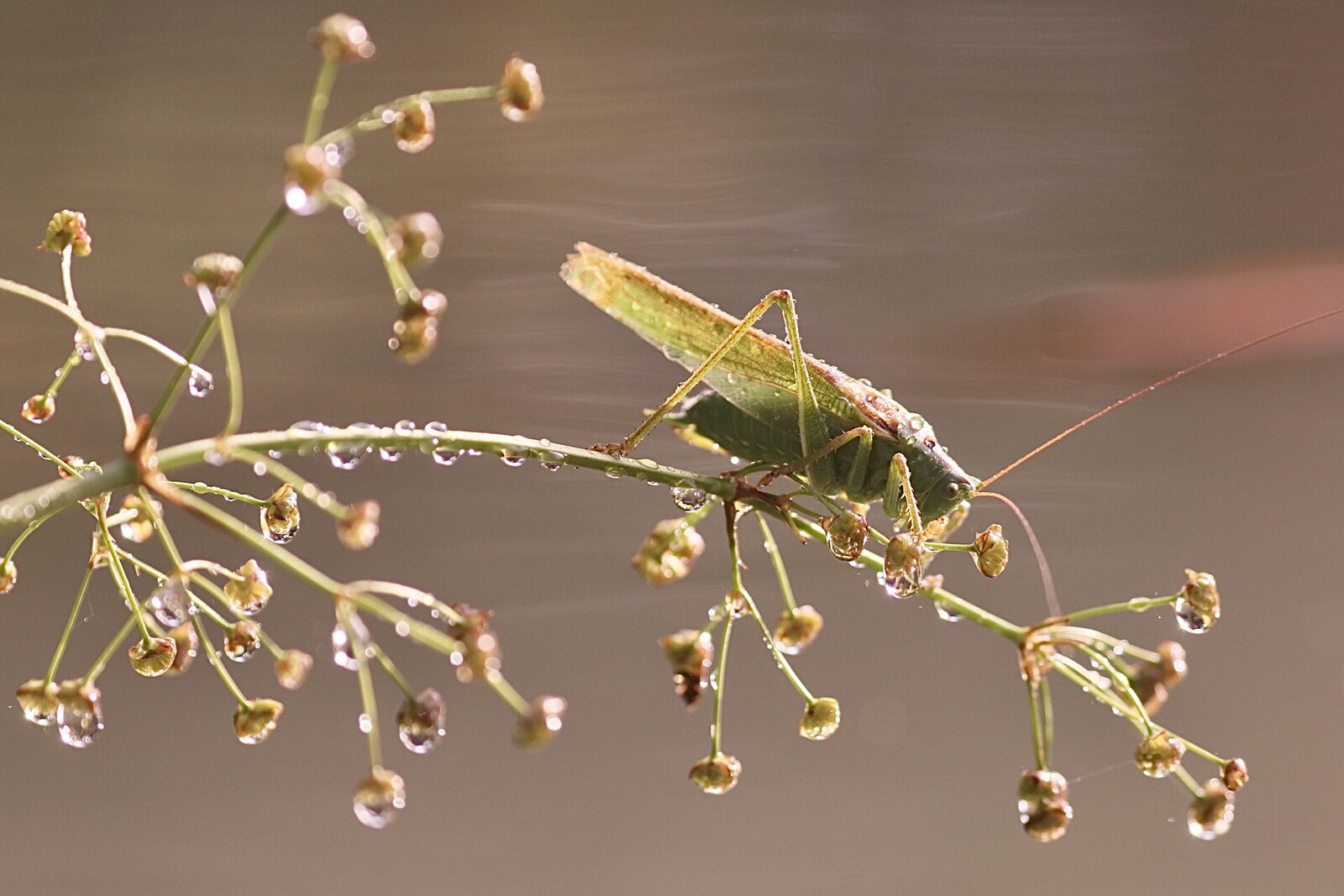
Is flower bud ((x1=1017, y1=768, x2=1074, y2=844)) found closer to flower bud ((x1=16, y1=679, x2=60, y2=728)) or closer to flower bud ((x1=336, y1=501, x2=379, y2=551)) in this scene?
flower bud ((x1=336, y1=501, x2=379, y2=551))

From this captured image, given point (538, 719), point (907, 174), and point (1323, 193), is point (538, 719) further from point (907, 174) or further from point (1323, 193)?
point (1323, 193)

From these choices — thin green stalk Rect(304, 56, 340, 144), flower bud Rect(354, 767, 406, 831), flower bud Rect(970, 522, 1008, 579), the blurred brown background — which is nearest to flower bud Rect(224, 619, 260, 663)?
flower bud Rect(354, 767, 406, 831)

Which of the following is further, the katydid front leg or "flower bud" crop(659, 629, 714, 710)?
the katydid front leg

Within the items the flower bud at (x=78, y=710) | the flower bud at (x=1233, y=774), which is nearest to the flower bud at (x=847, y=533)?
the flower bud at (x=1233, y=774)

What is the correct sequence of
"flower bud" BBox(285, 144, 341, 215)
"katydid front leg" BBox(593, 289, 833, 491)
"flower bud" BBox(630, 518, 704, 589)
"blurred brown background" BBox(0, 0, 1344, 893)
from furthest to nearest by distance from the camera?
"blurred brown background" BBox(0, 0, 1344, 893) < "katydid front leg" BBox(593, 289, 833, 491) < "flower bud" BBox(630, 518, 704, 589) < "flower bud" BBox(285, 144, 341, 215)

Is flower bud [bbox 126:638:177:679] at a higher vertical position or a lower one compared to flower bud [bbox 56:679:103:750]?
higher

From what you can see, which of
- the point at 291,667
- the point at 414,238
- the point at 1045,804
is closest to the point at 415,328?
the point at 414,238
